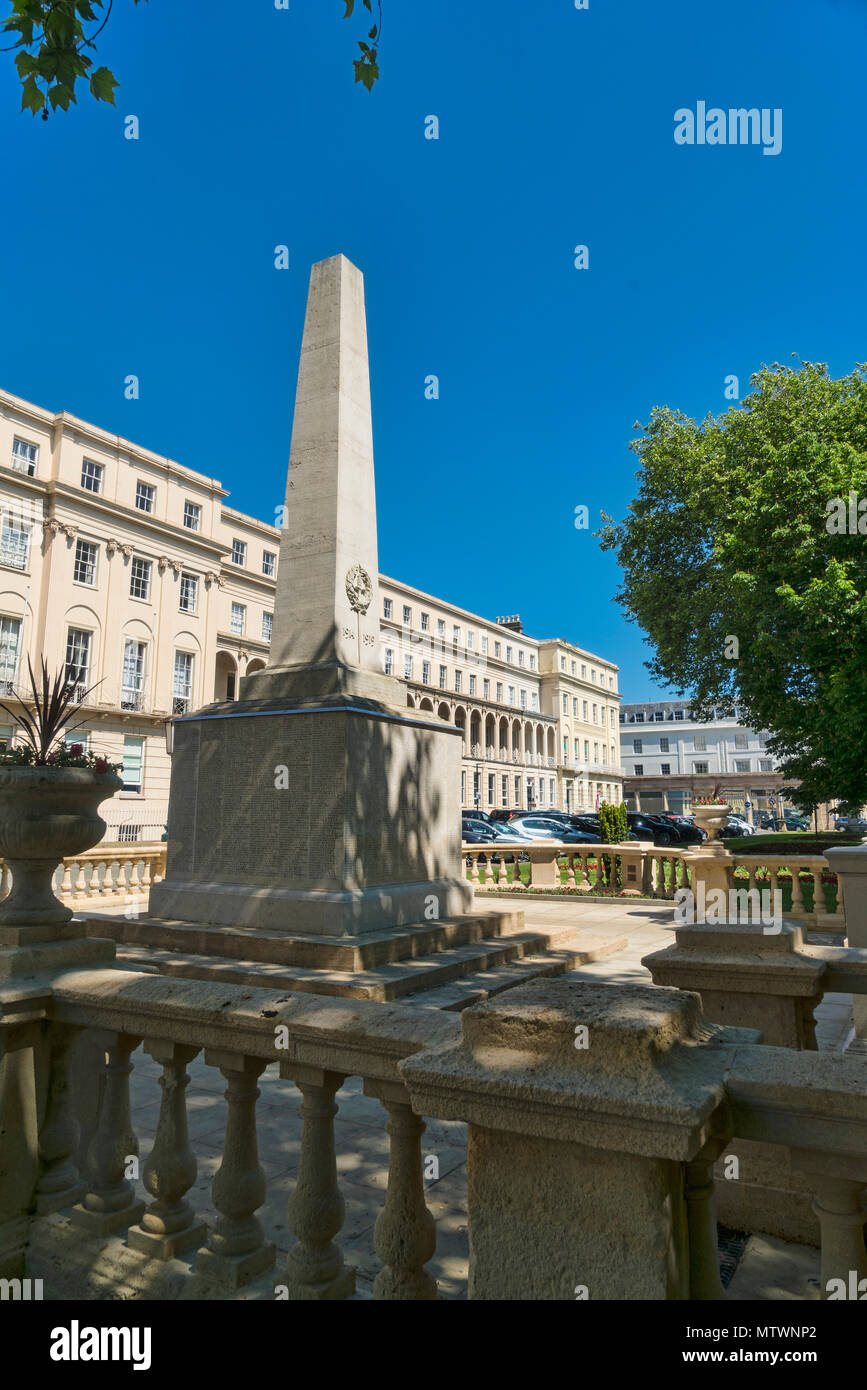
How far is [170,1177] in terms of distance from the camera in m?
2.61

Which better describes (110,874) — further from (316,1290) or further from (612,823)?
(612,823)

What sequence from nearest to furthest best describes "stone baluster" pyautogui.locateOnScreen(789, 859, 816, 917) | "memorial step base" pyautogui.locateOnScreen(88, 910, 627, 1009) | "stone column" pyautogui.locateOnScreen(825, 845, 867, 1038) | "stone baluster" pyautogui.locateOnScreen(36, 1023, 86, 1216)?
1. "stone baluster" pyautogui.locateOnScreen(36, 1023, 86, 1216)
2. "stone column" pyautogui.locateOnScreen(825, 845, 867, 1038)
3. "memorial step base" pyautogui.locateOnScreen(88, 910, 627, 1009)
4. "stone baluster" pyautogui.locateOnScreen(789, 859, 816, 917)

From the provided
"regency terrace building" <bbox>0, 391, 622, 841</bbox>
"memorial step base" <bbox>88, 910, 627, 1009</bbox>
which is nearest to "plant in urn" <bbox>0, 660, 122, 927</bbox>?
"memorial step base" <bbox>88, 910, 627, 1009</bbox>

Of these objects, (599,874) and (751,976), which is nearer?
(751,976)

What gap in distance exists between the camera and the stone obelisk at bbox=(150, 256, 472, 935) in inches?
317

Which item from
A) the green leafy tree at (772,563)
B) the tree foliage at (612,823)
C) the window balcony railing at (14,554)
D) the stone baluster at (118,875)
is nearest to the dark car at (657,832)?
the green leafy tree at (772,563)

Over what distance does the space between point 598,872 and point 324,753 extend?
36.2 feet

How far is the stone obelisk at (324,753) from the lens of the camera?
8.05m

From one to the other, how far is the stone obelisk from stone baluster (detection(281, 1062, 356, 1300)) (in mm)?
5291

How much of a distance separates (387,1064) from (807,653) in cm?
1866

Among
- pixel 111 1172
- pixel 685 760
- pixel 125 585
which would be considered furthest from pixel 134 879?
pixel 685 760

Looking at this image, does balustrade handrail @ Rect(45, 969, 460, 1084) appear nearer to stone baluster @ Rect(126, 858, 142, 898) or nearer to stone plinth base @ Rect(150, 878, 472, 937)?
stone plinth base @ Rect(150, 878, 472, 937)

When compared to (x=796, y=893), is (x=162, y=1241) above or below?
below
